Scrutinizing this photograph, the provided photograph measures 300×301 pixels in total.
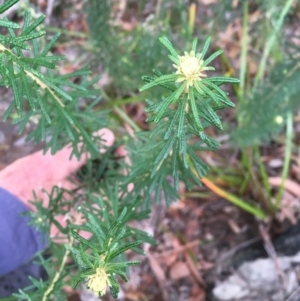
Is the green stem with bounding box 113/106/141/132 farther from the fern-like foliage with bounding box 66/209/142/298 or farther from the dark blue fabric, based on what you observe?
the fern-like foliage with bounding box 66/209/142/298

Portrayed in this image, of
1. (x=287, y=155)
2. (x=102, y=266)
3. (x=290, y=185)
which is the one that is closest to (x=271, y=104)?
(x=287, y=155)

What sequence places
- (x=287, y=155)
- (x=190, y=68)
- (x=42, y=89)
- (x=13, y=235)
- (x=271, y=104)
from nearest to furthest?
(x=190, y=68) → (x=42, y=89) → (x=13, y=235) → (x=271, y=104) → (x=287, y=155)

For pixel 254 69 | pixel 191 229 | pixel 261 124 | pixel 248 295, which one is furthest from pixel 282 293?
pixel 254 69

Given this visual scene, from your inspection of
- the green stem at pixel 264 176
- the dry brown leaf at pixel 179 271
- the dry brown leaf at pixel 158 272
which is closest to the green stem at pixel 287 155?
the green stem at pixel 264 176

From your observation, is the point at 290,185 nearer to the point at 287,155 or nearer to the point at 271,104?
the point at 287,155

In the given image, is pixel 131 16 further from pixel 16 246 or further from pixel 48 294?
pixel 48 294

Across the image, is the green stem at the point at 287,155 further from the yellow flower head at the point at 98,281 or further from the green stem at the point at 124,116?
the yellow flower head at the point at 98,281

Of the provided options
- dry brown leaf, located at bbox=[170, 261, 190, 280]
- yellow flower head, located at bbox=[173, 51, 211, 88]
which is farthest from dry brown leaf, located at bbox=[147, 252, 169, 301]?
yellow flower head, located at bbox=[173, 51, 211, 88]
